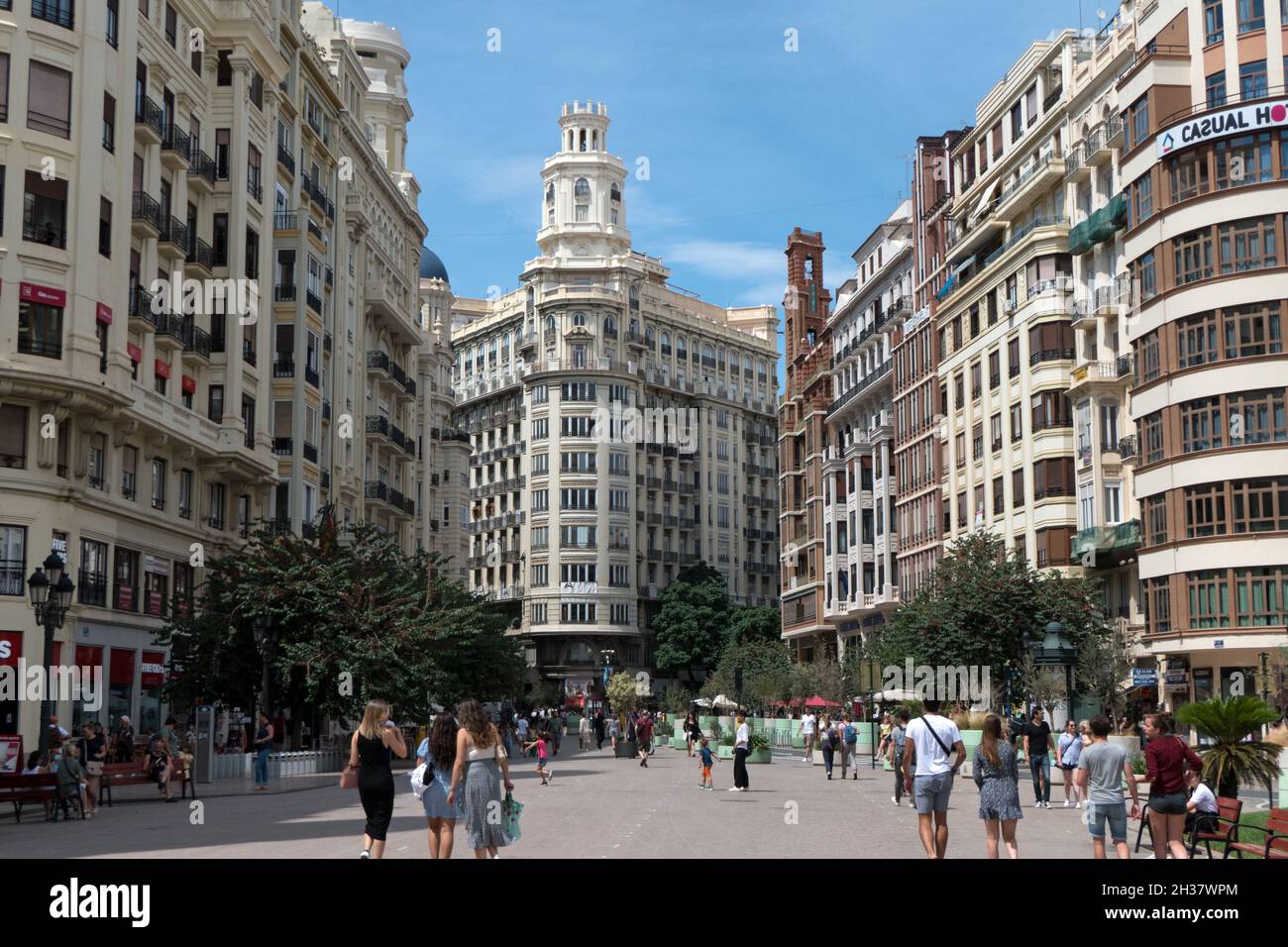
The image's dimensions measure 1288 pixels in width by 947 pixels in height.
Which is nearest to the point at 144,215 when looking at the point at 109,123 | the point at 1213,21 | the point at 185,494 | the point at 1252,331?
the point at 109,123

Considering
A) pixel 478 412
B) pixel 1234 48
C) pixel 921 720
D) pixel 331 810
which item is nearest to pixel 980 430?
pixel 1234 48

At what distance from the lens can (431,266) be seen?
365 feet

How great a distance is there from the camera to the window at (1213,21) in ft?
161

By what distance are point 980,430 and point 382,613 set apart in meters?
34.1

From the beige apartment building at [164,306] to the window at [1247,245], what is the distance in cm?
2989

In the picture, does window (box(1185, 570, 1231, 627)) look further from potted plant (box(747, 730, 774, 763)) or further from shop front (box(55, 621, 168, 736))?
shop front (box(55, 621, 168, 736))

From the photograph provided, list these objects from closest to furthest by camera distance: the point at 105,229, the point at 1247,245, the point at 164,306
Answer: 1. the point at 105,229
2. the point at 164,306
3. the point at 1247,245

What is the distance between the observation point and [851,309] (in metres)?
89.9

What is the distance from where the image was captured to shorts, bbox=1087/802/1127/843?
1564cm

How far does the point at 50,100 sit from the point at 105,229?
3.50 metres

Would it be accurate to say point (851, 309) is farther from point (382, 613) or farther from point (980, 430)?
point (382, 613)

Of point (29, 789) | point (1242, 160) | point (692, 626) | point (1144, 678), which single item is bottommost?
point (29, 789)

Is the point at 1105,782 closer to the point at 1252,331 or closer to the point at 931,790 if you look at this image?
the point at 931,790

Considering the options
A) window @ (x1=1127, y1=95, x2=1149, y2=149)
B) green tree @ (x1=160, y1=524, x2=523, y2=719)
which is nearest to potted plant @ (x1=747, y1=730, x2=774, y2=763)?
green tree @ (x1=160, y1=524, x2=523, y2=719)
